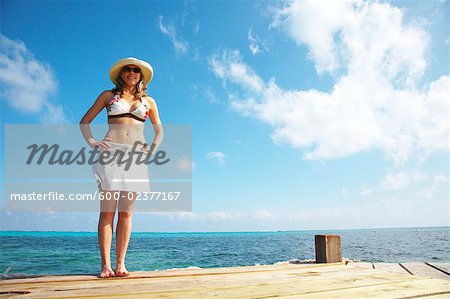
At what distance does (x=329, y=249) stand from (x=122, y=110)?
3331mm

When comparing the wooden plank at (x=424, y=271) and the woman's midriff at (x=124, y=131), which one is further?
the wooden plank at (x=424, y=271)

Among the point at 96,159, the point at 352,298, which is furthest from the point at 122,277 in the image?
the point at 352,298

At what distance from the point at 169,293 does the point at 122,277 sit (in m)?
1.02

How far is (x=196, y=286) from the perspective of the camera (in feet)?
7.81

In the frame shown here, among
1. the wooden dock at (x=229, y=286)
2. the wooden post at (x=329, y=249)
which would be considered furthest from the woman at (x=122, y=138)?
the wooden post at (x=329, y=249)

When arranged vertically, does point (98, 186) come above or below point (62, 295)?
above

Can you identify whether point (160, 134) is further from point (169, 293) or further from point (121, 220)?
point (169, 293)

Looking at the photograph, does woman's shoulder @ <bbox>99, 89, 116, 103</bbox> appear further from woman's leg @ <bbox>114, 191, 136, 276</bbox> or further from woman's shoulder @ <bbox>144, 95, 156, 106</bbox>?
woman's leg @ <bbox>114, 191, 136, 276</bbox>

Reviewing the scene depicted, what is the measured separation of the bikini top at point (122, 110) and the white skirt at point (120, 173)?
36 cm

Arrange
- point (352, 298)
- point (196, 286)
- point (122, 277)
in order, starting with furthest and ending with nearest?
point (122, 277) → point (196, 286) → point (352, 298)

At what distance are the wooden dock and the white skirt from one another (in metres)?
0.92

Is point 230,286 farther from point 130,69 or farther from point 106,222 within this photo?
point 130,69

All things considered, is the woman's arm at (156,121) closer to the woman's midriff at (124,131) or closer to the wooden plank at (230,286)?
the woman's midriff at (124,131)

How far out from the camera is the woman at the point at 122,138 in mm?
3223
